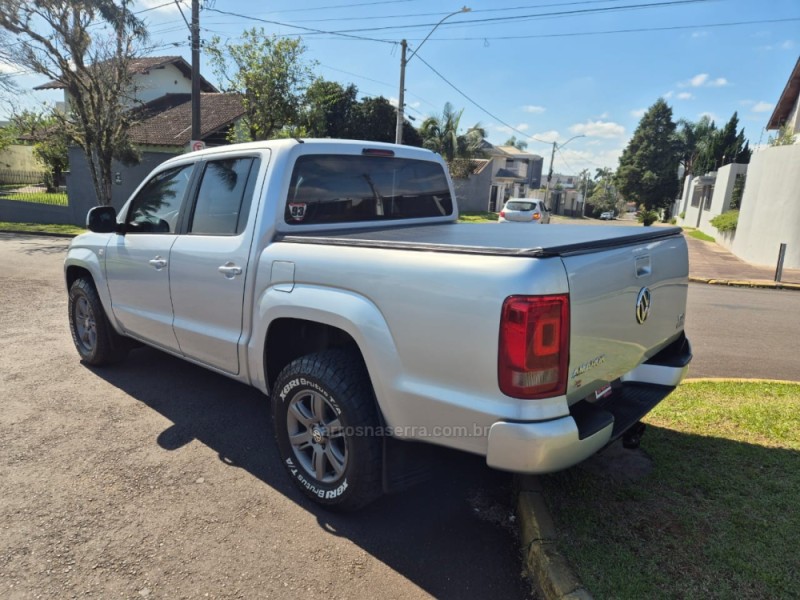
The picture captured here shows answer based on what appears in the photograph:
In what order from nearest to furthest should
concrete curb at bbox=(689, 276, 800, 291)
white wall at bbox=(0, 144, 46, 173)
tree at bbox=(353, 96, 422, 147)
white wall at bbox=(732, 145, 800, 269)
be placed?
concrete curb at bbox=(689, 276, 800, 291)
white wall at bbox=(732, 145, 800, 269)
tree at bbox=(353, 96, 422, 147)
white wall at bbox=(0, 144, 46, 173)

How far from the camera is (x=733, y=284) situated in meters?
12.3

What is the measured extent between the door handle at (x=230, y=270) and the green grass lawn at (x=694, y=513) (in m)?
2.20

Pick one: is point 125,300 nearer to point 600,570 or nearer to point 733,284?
point 600,570

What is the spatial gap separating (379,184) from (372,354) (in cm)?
176

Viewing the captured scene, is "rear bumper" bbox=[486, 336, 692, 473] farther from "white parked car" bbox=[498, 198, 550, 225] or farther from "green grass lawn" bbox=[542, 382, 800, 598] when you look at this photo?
"white parked car" bbox=[498, 198, 550, 225]

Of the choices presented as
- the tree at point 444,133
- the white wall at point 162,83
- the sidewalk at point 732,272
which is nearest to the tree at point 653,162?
the tree at point 444,133

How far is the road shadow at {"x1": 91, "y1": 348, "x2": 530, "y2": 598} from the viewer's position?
102 inches

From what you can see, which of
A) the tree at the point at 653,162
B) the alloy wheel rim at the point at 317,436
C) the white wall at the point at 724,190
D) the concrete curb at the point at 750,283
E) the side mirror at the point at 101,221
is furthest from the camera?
the tree at the point at 653,162

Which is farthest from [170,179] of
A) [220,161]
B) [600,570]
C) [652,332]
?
[600,570]

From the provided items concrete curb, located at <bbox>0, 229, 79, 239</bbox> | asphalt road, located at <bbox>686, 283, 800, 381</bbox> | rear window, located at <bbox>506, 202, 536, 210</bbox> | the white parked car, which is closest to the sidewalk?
asphalt road, located at <bbox>686, 283, 800, 381</bbox>

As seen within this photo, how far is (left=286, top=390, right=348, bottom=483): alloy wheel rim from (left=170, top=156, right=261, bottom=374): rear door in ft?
2.16

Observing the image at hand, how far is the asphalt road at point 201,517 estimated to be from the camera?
253cm

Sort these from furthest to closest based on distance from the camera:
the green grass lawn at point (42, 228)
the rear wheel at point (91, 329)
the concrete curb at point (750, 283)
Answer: the green grass lawn at point (42, 228) → the concrete curb at point (750, 283) → the rear wheel at point (91, 329)

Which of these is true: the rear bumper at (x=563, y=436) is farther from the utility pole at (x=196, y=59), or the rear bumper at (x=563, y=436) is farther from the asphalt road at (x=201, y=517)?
the utility pole at (x=196, y=59)
